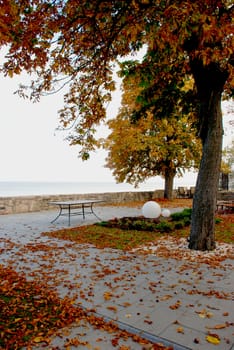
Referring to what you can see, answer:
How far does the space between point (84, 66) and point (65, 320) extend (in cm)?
411

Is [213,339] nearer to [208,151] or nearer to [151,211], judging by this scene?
[208,151]

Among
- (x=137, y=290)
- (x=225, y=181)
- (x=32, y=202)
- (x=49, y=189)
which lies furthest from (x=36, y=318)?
(x=49, y=189)

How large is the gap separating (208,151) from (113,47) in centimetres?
262

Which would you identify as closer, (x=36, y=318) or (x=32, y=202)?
(x=36, y=318)

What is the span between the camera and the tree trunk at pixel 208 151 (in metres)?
5.20

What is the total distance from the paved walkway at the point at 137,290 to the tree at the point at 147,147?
899 cm

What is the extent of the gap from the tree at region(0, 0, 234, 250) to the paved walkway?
146cm

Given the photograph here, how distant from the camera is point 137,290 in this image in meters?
3.41

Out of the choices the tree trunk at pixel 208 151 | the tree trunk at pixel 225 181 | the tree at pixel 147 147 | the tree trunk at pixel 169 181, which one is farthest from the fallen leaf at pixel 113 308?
the tree trunk at pixel 225 181

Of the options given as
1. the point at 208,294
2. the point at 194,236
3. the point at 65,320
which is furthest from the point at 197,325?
the point at 194,236

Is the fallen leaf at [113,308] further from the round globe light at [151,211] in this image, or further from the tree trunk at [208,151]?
the round globe light at [151,211]

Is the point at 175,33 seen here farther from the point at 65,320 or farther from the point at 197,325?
the point at 65,320

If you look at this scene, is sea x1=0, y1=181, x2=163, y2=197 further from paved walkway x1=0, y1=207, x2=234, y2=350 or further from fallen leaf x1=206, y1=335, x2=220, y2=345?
fallen leaf x1=206, y1=335, x2=220, y2=345

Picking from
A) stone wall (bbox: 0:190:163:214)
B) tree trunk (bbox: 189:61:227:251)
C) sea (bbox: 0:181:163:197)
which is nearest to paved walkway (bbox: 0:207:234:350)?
tree trunk (bbox: 189:61:227:251)
